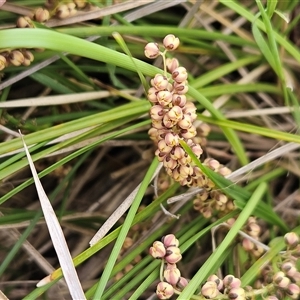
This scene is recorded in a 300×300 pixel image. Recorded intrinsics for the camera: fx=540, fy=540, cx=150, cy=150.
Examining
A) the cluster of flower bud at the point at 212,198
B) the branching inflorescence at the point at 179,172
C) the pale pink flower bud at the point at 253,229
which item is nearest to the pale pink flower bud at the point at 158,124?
the branching inflorescence at the point at 179,172

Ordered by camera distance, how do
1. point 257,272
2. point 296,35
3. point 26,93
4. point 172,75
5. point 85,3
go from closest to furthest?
point 172,75 → point 257,272 → point 85,3 → point 26,93 → point 296,35

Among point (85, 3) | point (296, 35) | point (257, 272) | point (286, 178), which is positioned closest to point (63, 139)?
point (85, 3)

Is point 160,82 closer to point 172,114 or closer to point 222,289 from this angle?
point 172,114

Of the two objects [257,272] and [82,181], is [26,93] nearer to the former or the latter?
[82,181]

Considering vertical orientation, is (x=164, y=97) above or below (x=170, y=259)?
above

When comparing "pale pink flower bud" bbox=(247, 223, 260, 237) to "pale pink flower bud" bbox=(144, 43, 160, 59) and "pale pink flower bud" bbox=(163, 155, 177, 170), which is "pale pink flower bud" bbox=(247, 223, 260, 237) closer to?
"pale pink flower bud" bbox=(163, 155, 177, 170)

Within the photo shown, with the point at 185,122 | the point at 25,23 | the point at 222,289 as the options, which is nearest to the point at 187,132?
the point at 185,122

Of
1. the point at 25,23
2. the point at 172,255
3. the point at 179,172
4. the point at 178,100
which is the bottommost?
the point at 172,255

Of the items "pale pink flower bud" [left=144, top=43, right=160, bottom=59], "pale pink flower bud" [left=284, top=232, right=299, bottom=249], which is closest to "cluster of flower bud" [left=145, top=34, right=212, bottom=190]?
"pale pink flower bud" [left=144, top=43, right=160, bottom=59]
